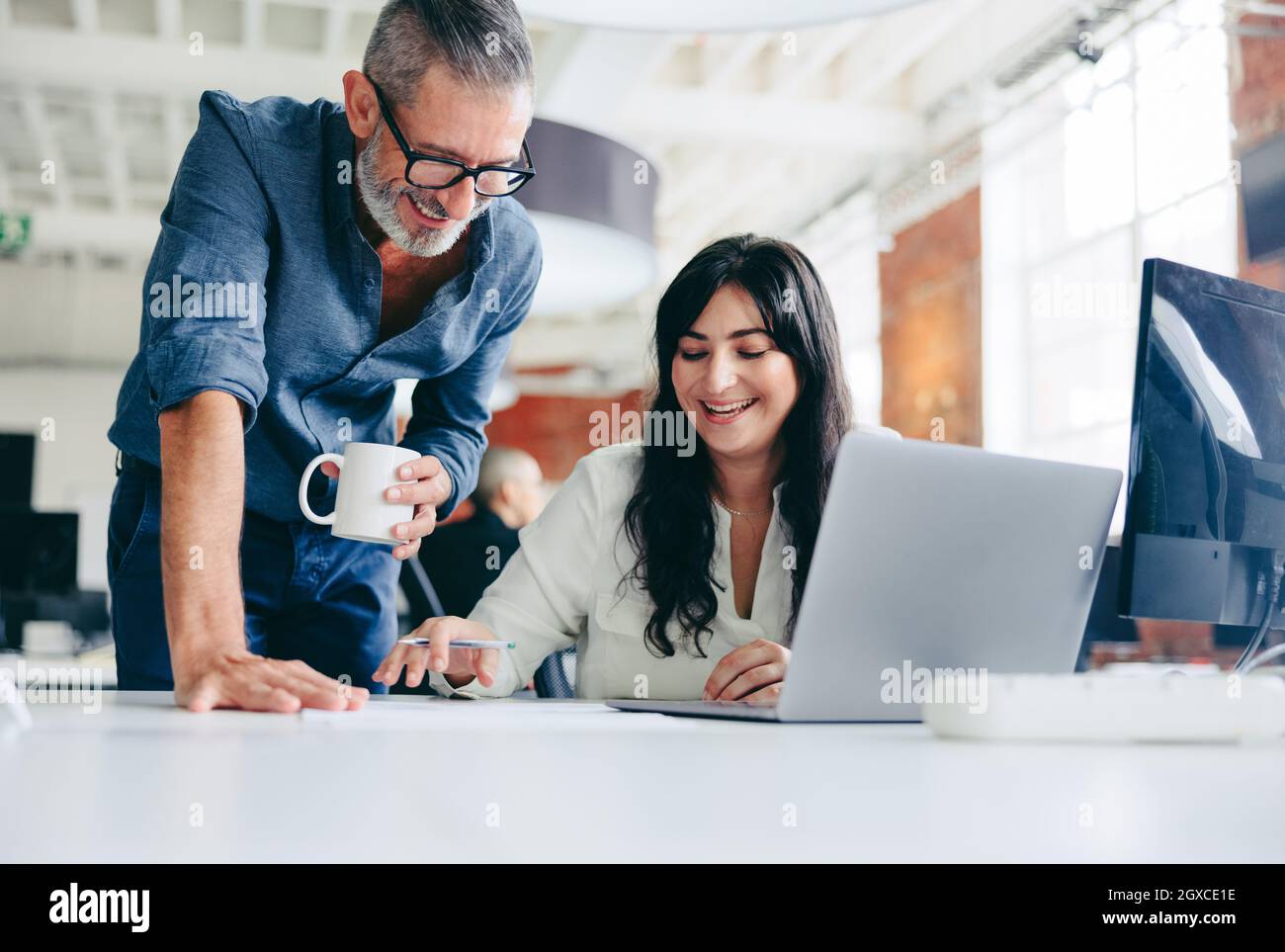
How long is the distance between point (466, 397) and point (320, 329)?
30 cm

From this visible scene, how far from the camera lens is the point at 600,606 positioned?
66.0 inches

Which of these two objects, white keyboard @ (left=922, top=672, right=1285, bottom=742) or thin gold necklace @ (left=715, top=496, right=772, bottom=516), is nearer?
white keyboard @ (left=922, top=672, right=1285, bottom=742)

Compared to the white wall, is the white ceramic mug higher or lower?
lower

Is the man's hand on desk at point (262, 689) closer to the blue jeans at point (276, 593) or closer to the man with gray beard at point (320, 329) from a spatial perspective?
the man with gray beard at point (320, 329)

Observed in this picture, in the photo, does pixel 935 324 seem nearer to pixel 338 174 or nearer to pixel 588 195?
pixel 588 195

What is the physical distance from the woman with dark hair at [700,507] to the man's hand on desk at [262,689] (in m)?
0.43

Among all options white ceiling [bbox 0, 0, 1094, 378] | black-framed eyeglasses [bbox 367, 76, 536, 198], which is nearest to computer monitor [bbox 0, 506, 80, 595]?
white ceiling [bbox 0, 0, 1094, 378]

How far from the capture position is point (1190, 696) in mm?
768

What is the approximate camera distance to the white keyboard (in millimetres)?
759

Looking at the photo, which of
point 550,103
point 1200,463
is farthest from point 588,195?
point 550,103

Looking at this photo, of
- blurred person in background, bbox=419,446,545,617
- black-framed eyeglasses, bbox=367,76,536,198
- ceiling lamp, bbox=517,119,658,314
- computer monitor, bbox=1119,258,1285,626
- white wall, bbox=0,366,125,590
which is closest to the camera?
computer monitor, bbox=1119,258,1285,626

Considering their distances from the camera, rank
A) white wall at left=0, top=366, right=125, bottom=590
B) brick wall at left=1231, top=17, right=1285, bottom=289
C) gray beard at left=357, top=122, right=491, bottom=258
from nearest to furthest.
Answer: gray beard at left=357, top=122, right=491, bottom=258 → brick wall at left=1231, top=17, right=1285, bottom=289 → white wall at left=0, top=366, right=125, bottom=590

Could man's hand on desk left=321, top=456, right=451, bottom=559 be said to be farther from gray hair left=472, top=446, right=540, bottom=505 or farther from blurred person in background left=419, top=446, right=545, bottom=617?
gray hair left=472, top=446, right=540, bottom=505

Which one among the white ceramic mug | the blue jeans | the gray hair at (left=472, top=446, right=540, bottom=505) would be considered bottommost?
the blue jeans
